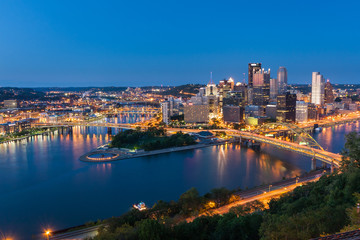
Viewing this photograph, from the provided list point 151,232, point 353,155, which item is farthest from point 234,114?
point 151,232

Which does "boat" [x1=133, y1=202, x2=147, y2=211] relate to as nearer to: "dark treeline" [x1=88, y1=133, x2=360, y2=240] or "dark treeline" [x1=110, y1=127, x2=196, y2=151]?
"dark treeline" [x1=88, y1=133, x2=360, y2=240]

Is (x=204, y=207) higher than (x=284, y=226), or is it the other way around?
(x=284, y=226)

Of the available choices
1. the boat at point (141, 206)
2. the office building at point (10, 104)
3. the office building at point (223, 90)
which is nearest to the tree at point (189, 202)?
the boat at point (141, 206)

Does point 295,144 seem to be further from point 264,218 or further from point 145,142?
point 264,218

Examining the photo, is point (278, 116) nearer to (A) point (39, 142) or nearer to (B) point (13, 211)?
(A) point (39, 142)

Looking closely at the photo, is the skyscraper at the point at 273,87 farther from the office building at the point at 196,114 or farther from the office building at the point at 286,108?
the office building at the point at 196,114

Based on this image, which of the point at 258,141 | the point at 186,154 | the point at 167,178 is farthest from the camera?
the point at 258,141

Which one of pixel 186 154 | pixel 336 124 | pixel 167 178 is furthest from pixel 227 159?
pixel 336 124
